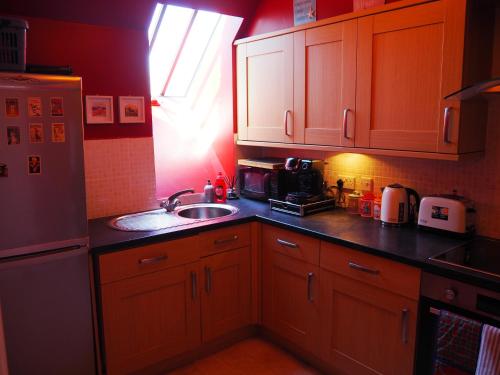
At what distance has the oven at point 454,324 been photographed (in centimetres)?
166

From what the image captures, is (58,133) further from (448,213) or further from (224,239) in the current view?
(448,213)

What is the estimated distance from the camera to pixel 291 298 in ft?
8.42

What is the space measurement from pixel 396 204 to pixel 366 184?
390 mm

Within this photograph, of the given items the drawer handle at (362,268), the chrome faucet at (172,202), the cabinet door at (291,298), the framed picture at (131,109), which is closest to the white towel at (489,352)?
the drawer handle at (362,268)

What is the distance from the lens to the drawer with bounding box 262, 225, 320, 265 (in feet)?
7.76

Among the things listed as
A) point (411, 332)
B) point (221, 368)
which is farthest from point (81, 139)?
point (411, 332)

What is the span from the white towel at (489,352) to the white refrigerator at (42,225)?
1.77 m

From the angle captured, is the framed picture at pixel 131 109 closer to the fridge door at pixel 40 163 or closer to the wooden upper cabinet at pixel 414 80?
the fridge door at pixel 40 163

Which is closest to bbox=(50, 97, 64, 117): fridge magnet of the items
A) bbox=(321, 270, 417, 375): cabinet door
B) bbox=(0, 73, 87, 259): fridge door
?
bbox=(0, 73, 87, 259): fridge door

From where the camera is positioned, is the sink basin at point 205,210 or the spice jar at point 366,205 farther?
the sink basin at point 205,210

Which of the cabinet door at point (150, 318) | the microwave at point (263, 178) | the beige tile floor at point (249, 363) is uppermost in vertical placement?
the microwave at point (263, 178)

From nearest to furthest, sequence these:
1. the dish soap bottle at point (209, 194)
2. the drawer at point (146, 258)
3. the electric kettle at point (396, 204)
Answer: the drawer at point (146, 258) < the electric kettle at point (396, 204) < the dish soap bottle at point (209, 194)

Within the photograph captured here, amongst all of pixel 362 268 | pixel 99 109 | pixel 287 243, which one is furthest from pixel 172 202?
pixel 362 268

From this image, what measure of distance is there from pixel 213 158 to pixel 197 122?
32 centimetres
